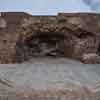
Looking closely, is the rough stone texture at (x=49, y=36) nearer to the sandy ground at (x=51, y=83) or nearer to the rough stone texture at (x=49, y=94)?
the sandy ground at (x=51, y=83)

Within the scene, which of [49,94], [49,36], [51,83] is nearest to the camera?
[49,94]

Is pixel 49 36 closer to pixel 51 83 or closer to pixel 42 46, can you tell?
pixel 42 46

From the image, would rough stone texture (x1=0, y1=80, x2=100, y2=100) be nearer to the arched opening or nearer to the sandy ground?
the sandy ground

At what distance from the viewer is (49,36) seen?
2.95 m

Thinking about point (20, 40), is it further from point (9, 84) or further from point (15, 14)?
point (9, 84)

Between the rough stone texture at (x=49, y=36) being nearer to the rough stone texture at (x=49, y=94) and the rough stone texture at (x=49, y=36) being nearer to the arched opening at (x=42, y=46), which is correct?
the arched opening at (x=42, y=46)

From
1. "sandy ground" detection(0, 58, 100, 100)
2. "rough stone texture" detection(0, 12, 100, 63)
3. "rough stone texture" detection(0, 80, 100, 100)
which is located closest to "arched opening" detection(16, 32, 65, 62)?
"rough stone texture" detection(0, 12, 100, 63)

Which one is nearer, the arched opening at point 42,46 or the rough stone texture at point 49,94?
the rough stone texture at point 49,94

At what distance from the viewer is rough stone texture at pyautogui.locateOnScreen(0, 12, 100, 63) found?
2854 mm

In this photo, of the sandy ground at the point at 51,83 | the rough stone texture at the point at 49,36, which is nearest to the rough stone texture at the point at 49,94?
the sandy ground at the point at 51,83

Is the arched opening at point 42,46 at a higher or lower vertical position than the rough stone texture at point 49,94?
lower

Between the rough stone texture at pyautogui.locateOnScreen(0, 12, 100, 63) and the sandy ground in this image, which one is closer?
the sandy ground

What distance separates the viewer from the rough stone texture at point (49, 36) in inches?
112

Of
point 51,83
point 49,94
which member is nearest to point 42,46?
point 51,83
